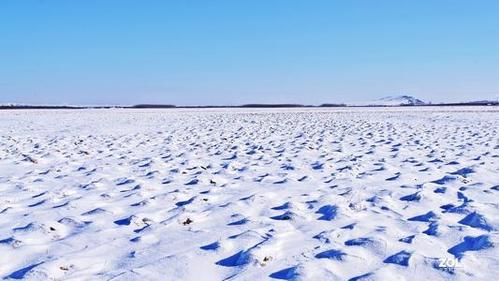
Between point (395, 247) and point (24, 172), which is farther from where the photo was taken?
point (24, 172)

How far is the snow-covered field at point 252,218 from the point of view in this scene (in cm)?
372

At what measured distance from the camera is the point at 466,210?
525 centimetres

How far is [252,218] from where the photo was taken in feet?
17.0

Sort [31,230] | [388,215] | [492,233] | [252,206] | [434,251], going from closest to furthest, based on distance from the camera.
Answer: [434,251]
[492,233]
[31,230]
[388,215]
[252,206]

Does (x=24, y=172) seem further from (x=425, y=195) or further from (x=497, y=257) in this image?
(x=497, y=257)

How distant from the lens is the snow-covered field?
12.2 ft

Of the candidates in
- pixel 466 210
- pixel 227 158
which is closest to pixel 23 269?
pixel 466 210

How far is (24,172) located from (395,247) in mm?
6504

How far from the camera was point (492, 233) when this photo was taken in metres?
4.41

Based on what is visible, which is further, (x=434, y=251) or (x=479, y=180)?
(x=479, y=180)

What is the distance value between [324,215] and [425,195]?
142 cm

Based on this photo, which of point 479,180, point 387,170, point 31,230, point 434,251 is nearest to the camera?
point 434,251

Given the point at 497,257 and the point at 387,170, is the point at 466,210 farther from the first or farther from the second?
the point at 387,170

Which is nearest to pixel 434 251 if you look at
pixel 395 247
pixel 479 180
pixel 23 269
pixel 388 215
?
pixel 395 247
